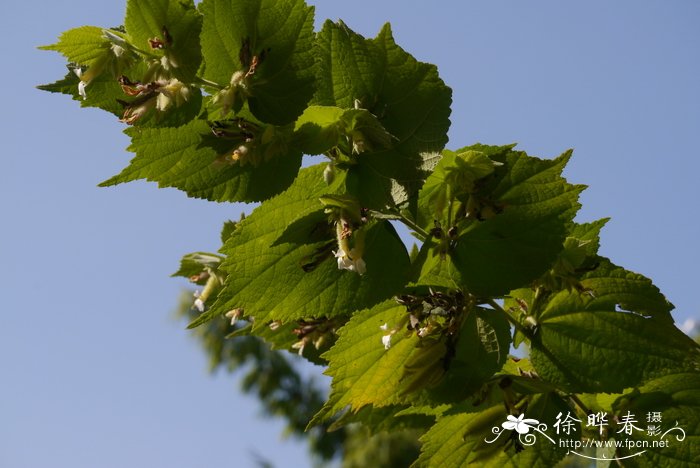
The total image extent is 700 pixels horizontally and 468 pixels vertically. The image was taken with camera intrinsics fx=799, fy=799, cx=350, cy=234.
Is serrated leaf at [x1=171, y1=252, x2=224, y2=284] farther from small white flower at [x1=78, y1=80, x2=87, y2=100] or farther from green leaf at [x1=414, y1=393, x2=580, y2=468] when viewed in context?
green leaf at [x1=414, y1=393, x2=580, y2=468]

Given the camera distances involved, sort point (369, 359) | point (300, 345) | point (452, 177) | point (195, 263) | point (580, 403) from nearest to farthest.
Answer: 1. point (452, 177)
2. point (369, 359)
3. point (580, 403)
4. point (300, 345)
5. point (195, 263)

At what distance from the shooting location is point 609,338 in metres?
1.68

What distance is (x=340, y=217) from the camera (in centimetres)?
158

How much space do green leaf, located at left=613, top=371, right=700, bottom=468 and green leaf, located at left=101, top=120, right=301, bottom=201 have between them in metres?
0.93

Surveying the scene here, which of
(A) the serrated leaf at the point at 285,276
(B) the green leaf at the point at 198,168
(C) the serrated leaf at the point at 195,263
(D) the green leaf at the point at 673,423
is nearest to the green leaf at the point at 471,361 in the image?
(A) the serrated leaf at the point at 285,276

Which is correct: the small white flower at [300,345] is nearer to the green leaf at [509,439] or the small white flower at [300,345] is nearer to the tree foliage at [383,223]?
the tree foliage at [383,223]

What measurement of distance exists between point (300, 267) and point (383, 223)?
20 cm

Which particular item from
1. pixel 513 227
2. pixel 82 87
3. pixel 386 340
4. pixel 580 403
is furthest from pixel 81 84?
pixel 580 403

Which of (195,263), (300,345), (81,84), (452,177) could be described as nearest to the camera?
(452,177)

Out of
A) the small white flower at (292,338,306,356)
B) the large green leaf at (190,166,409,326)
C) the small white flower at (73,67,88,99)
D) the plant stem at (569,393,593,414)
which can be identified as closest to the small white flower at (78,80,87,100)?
the small white flower at (73,67,88,99)

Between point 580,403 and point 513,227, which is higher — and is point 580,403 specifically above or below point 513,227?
below

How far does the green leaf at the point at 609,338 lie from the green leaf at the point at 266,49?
28.3 inches

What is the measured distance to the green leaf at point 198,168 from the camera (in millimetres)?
1652

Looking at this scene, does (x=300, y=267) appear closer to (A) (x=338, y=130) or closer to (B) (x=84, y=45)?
(A) (x=338, y=130)
